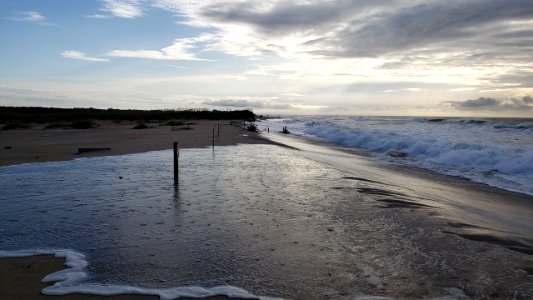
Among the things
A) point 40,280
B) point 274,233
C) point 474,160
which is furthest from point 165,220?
point 474,160

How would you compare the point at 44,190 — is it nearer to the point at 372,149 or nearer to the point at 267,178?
the point at 267,178

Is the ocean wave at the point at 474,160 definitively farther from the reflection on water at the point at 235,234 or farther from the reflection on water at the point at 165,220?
the reflection on water at the point at 165,220

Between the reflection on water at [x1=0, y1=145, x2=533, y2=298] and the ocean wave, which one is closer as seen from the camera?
the reflection on water at [x1=0, y1=145, x2=533, y2=298]

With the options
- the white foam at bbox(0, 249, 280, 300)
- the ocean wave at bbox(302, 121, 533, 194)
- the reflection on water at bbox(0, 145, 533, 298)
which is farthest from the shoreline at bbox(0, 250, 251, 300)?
the ocean wave at bbox(302, 121, 533, 194)

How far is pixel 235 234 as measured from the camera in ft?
21.2

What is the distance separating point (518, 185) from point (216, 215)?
36.9ft

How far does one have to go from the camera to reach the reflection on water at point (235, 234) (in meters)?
4.87

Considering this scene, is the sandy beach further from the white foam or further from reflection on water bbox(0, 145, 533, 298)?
the white foam

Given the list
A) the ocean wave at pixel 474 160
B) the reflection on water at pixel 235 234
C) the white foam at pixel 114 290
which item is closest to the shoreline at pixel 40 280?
the white foam at pixel 114 290

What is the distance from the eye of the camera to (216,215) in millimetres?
7535

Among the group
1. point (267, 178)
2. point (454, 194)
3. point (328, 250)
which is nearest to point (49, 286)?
point (328, 250)

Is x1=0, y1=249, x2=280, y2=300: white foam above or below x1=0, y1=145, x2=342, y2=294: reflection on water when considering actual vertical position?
below

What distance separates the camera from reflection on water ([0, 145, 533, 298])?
16.0 ft

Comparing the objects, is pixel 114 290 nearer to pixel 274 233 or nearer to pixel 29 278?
pixel 29 278
